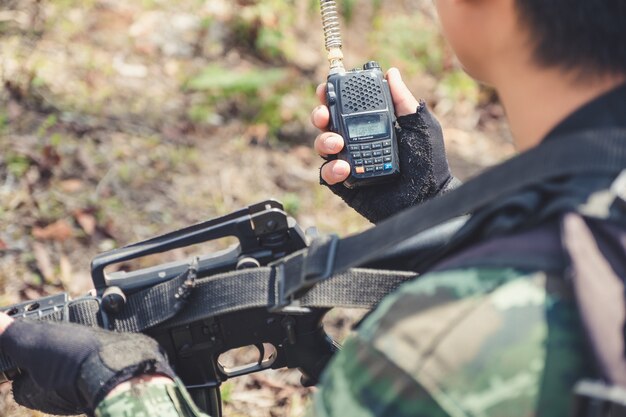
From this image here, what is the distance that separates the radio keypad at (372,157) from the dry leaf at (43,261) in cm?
161

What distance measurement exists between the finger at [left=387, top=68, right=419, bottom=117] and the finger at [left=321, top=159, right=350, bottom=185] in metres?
0.28

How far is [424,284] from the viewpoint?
129cm

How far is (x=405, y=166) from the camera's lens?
237 centimetres

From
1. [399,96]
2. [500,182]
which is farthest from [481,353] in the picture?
[399,96]

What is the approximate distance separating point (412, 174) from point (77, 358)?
1.11 m

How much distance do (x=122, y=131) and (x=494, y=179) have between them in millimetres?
2957

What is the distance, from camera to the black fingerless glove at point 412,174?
2348mm

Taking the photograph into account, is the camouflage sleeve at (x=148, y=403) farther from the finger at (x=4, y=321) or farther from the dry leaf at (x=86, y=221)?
the dry leaf at (x=86, y=221)

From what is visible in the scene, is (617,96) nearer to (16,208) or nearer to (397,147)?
(397,147)

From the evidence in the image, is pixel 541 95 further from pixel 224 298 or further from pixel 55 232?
pixel 55 232

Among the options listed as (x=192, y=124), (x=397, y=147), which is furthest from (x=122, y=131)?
(x=397, y=147)

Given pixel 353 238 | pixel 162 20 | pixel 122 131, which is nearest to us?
pixel 353 238

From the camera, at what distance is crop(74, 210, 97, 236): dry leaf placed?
347 centimetres

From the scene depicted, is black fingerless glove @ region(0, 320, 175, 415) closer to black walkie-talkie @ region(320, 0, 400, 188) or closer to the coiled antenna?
black walkie-talkie @ region(320, 0, 400, 188)
